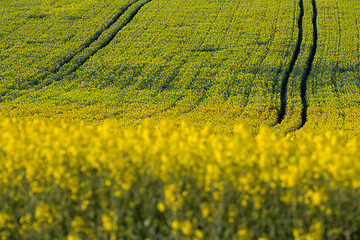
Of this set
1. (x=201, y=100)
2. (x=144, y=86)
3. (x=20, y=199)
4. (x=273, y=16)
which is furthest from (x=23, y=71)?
(x=20, y=199)

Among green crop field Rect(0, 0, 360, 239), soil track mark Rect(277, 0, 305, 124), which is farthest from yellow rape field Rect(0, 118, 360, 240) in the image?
soil track mark Rect(277, 0, 305, 124)

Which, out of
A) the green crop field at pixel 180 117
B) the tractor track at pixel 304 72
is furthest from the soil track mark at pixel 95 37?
the tractor track at pixel 304 72

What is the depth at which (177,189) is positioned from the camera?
7871mm

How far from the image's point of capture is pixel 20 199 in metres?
8.50

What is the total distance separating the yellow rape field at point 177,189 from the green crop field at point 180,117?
0.08 ft

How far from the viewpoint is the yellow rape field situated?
25.1ft

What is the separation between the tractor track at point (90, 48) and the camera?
3900cm

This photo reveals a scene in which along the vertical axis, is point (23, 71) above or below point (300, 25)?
above

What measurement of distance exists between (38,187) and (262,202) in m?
3.45

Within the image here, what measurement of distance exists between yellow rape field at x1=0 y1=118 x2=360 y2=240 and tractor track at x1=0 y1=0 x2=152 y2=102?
28.8 meters

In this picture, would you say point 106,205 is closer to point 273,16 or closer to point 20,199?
point 20,199

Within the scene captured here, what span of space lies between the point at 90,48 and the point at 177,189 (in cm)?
4043

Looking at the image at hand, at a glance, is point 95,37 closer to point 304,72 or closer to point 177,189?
point 304,72

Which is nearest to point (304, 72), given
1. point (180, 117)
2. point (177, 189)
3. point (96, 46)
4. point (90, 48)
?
point (180, 117)
